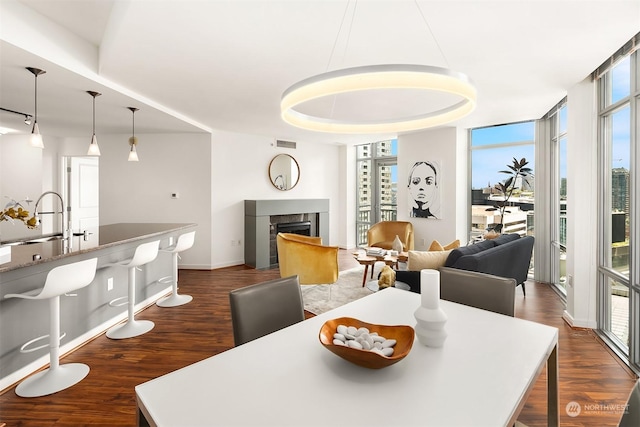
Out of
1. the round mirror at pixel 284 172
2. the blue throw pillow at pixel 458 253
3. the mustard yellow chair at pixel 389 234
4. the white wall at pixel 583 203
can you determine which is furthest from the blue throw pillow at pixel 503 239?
the round mirror at pixel 284 172

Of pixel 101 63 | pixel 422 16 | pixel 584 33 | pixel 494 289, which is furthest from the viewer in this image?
pixel 101 63

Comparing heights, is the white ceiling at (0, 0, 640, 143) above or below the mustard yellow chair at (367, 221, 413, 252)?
above

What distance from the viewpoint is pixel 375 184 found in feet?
25.0

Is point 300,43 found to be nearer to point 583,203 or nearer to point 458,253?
point 458,253

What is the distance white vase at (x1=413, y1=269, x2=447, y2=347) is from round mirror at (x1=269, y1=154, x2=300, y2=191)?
5.45 metres

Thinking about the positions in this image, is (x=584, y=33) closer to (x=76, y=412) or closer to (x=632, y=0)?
(x=632, y=0)

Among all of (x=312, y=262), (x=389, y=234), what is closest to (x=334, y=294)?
(x=312, y=262)

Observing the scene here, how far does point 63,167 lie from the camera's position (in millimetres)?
6117

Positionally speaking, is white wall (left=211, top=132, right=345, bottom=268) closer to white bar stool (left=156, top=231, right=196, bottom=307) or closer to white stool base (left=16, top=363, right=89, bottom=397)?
white bar stool (left=156, top=231, right=196, bottom=307)

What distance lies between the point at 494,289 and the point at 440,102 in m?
2.93

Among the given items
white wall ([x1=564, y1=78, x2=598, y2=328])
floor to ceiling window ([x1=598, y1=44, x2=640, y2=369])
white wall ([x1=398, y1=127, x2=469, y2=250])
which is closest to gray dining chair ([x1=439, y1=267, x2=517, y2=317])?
floor to ceiling window ([x1=598, y1=44, x2=640, y2=369])

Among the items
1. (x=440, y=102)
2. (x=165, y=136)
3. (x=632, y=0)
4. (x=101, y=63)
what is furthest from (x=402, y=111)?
(x=165, y=136)

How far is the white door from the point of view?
20.3 feet

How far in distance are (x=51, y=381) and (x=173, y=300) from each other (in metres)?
1.74
